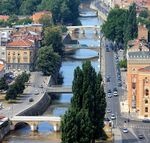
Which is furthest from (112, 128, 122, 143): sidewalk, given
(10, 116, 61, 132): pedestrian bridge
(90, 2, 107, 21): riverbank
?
(90, 2, 107, 21): riverbank

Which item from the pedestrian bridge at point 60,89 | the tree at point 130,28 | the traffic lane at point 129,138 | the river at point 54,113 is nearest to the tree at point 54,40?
the river at point 54,113

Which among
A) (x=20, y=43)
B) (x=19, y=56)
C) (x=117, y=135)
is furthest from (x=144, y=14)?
(x=117, y=135)

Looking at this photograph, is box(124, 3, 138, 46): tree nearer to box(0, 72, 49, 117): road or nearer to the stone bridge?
box(0, 72, 49, 117): road

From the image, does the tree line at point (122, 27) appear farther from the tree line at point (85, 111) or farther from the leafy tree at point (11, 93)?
the tree line at point (85, 111)

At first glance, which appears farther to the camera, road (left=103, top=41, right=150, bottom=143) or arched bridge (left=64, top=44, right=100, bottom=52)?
arched bridge (left=64, top=44, right=100, bottom=52)

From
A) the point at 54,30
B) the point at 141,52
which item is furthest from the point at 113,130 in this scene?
the point at 54,30

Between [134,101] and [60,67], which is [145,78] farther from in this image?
[60,67]
